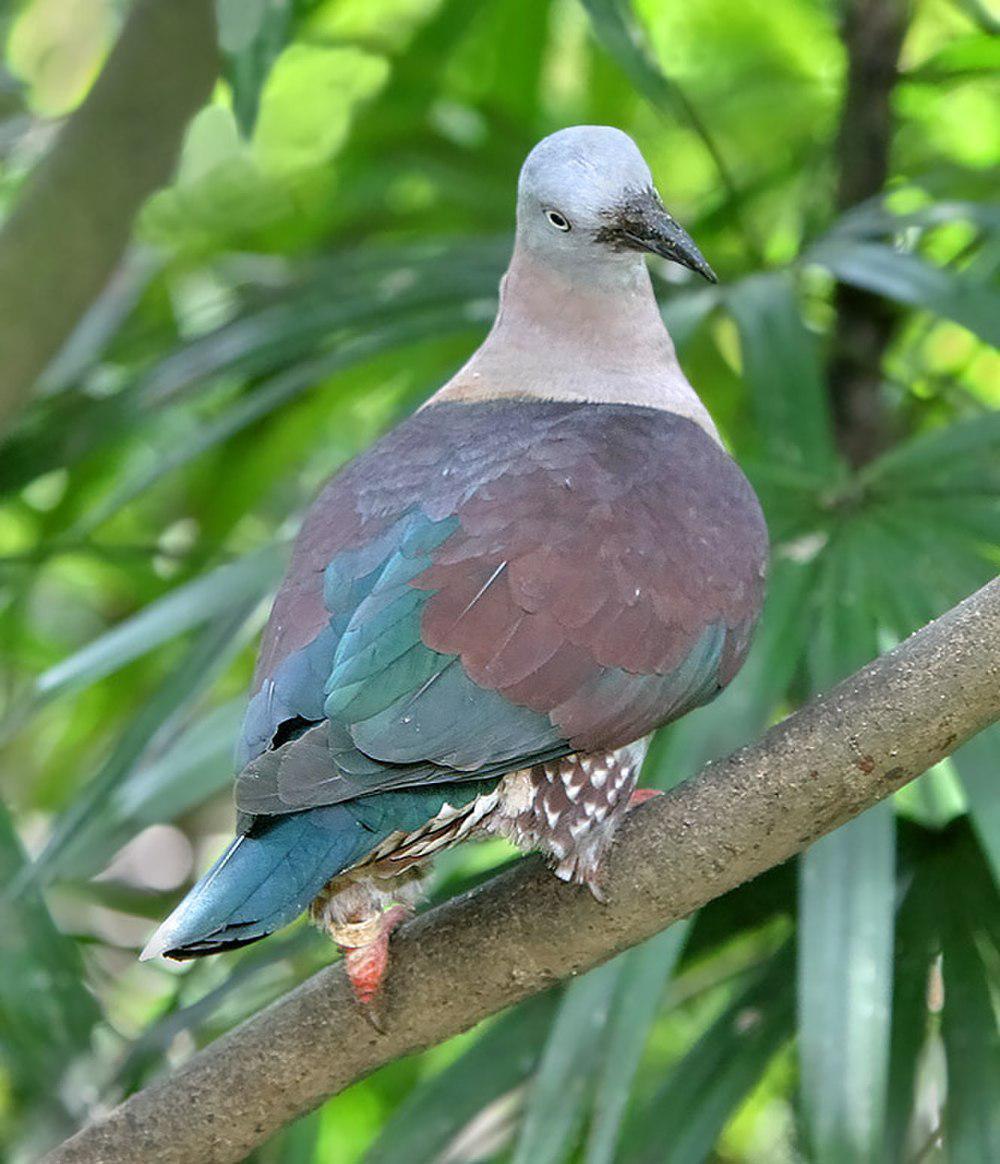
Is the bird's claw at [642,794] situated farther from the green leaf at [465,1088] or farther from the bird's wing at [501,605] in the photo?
the green leaf at [465,1088]

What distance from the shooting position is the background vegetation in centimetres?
193

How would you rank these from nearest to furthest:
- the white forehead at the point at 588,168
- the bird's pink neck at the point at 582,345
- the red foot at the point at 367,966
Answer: the red foot at the point at 367,966 → the white forehead at the point at 588,168 → the bird's pink neck at the point at 582,345

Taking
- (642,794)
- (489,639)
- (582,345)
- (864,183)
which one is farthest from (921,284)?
(489,639)

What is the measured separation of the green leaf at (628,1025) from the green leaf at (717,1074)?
133 millimetres

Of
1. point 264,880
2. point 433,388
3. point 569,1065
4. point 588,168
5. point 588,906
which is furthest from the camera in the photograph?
point 433,388

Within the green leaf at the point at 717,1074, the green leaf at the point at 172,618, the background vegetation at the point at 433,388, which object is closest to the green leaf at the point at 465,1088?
the background vegetation at the point at 433,388

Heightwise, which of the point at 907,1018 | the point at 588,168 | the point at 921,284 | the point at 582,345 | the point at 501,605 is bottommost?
the point at 907,1018

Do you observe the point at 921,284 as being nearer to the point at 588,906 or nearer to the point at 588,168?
the point at 588,168

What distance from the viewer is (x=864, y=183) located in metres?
2.84

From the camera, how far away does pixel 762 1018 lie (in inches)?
80.0

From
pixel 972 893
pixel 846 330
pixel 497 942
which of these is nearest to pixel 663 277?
pixel 846 330

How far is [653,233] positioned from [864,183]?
1.06 m

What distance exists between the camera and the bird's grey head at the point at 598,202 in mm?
1917

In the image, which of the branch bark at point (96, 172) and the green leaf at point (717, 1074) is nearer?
the green leaf at point (717, 1074)
